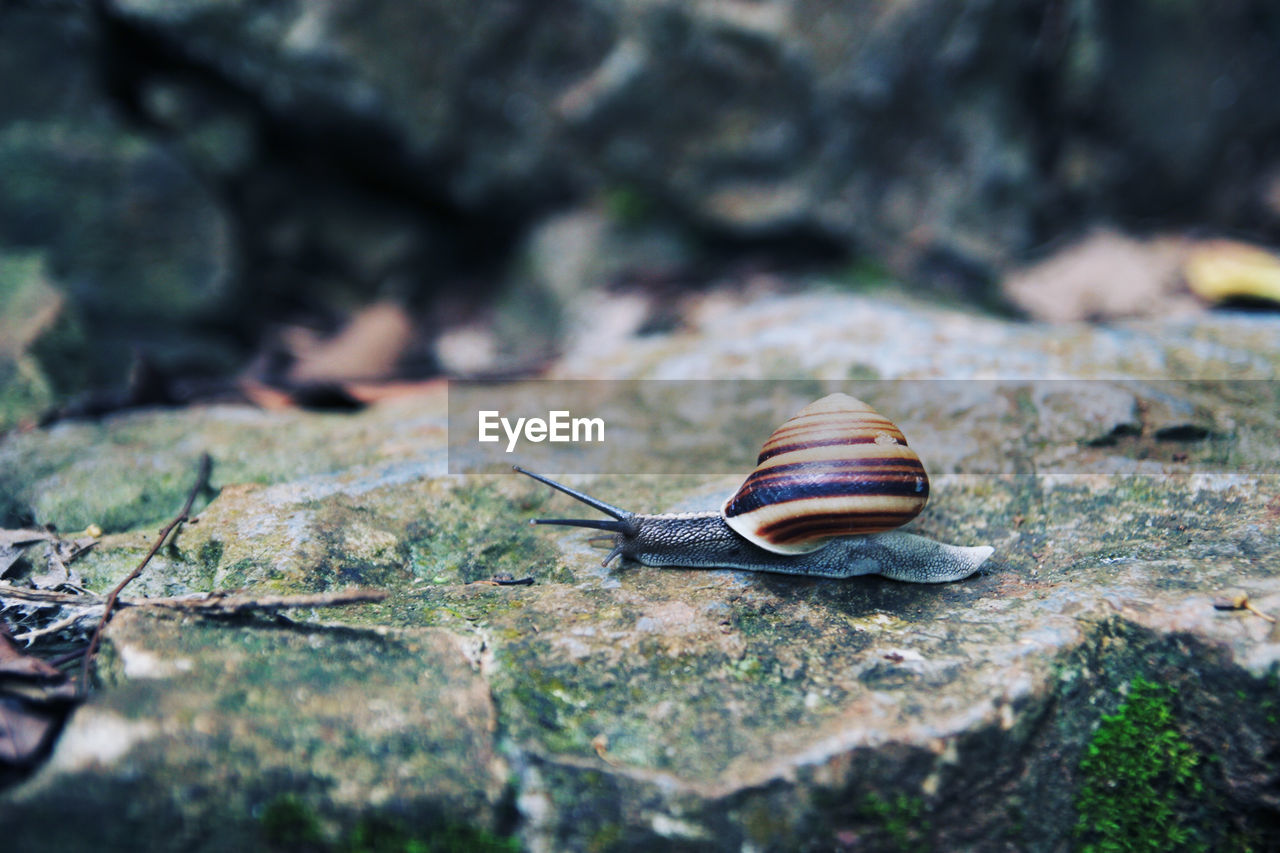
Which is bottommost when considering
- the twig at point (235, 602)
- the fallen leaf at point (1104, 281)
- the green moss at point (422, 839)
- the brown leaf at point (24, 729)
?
the green moss at point (422, 839)

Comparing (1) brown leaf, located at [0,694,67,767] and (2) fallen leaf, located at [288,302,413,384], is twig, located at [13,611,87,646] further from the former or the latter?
(2) fallen leaf, located at [288,302,413,384]

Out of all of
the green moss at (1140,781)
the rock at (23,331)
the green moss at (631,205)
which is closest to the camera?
the green moss at (1140,781)

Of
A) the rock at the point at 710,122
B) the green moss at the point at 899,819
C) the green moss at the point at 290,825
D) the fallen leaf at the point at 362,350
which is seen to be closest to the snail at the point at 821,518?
the green moss at the point at 899,819

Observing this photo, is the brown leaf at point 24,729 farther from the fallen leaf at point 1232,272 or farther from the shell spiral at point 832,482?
the fallen leaf at point 1232,272

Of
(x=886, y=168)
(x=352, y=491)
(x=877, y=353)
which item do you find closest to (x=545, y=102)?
(x=886, y=168)

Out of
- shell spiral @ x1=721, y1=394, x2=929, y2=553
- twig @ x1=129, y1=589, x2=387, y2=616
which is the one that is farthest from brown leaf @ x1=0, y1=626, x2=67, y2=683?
shell spiral @ x1=721, y1=394, x2=929, y2=553

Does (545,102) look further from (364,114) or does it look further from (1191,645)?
(1191,645)

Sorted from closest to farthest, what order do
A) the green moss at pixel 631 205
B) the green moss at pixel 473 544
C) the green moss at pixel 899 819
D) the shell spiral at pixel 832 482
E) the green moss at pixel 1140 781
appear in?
the green moss at pixel 899 819, the green moss at pixel 1140 781, the shell spiral at pixel 832 482, the green moss at pixel 473 544, the green moss at pixel 631 205

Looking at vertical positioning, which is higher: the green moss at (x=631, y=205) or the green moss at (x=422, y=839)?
the green moss at (x=631, y=205)
